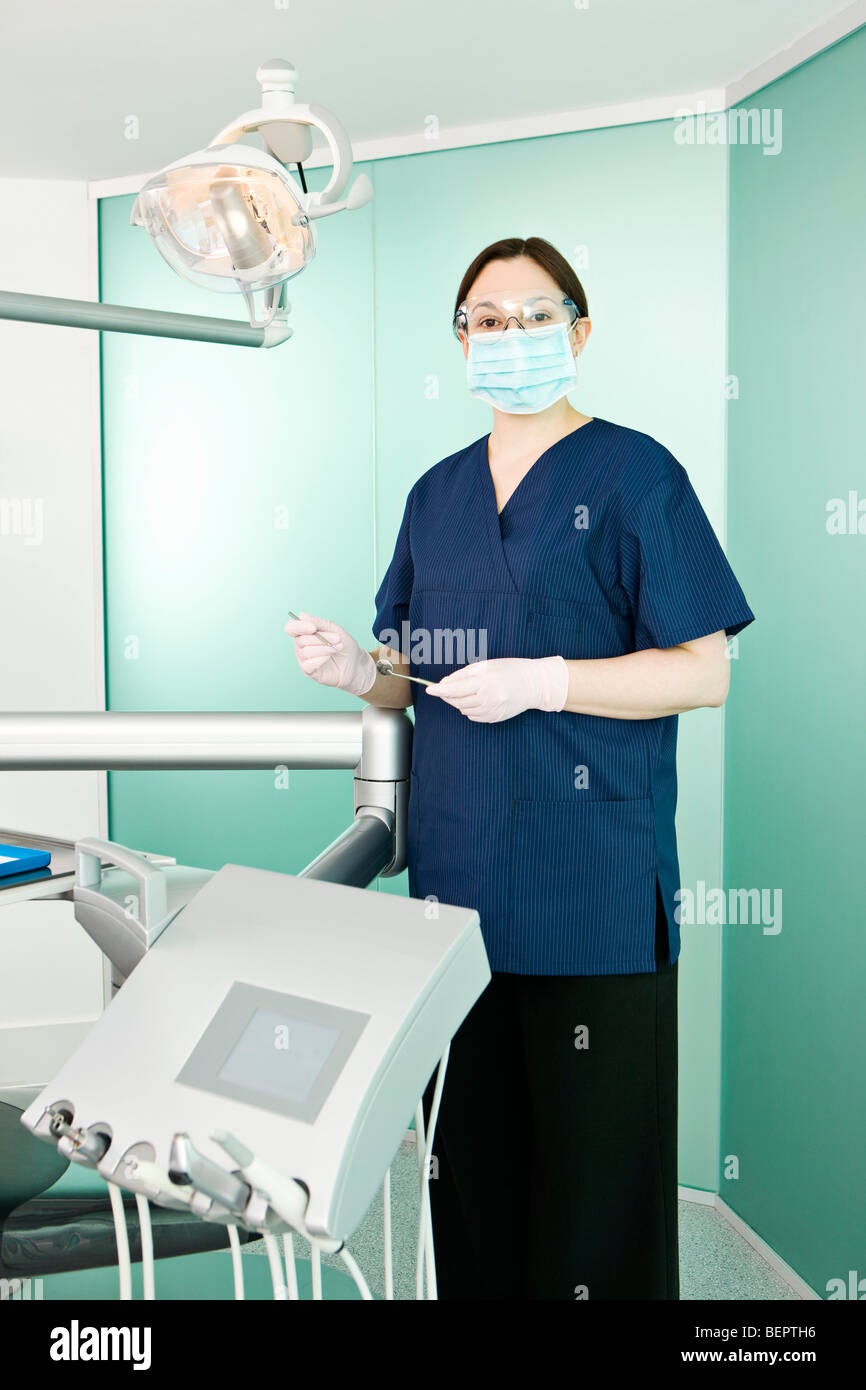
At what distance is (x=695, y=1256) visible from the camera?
7.13 feet

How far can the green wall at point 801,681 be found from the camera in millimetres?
1890

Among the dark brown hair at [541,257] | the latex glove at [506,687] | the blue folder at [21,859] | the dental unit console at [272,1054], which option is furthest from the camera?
the dark brown hair at [541,257]

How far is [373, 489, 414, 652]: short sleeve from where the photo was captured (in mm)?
1575

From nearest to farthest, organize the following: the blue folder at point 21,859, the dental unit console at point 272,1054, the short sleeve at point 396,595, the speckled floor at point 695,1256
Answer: the dental unit console at point 272,1054 → the blue folder at point 21,859 → the short sleeve at point 396,595 → the speckled floor at point 695,1256

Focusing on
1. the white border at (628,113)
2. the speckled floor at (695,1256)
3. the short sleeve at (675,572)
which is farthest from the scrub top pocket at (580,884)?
the white border at (628,113)

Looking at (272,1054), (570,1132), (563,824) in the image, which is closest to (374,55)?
(563,824)

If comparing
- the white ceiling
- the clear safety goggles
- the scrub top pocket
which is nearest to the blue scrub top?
Answer: the scrub top pocket

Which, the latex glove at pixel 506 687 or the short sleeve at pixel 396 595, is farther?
the short sleeve at pixel 396 595

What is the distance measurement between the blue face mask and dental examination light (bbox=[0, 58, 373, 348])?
45 cm

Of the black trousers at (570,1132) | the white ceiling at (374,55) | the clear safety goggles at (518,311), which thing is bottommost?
the black trousers at (570,1132)

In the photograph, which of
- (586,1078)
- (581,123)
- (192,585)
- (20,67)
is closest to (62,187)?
(20,67)

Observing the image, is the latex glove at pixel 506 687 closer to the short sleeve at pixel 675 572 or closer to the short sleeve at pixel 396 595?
the short sleeve at pixel 675 572

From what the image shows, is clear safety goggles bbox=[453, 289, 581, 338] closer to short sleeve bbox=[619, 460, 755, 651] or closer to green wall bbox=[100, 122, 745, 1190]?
short sleeve bbox=[619, 460, 755, 651]

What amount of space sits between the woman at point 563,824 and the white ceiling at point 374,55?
0.90 metres
